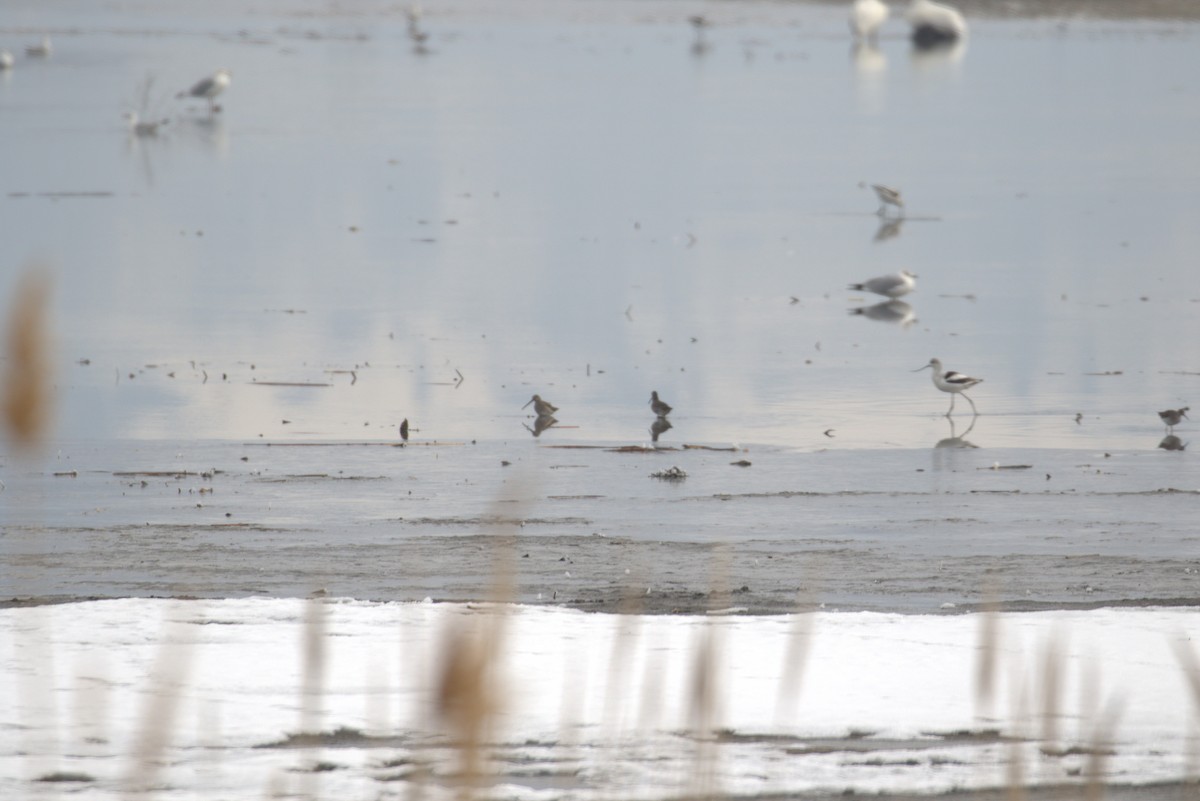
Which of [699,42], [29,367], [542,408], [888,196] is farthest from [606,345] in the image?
[699,42]

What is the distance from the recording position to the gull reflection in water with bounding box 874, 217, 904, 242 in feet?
62.0

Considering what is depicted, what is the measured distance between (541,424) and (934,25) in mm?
44172

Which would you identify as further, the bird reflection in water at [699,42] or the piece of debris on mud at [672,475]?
the bird reflection in water at [699,42]

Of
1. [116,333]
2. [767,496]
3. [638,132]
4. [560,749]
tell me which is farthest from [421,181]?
[560,749]

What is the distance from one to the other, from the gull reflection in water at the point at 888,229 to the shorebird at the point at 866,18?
32.2 m

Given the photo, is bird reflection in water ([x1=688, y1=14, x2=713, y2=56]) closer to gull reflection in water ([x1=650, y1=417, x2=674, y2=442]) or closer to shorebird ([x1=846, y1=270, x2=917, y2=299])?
shorebird ([x1=846, y1=270, x2=917, y2=299])

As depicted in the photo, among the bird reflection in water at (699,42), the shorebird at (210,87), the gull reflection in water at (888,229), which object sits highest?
the bird reflection in water at (699,42)

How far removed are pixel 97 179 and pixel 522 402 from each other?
12892 mm

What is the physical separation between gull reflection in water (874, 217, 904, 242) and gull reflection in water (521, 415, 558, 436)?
8.81 m

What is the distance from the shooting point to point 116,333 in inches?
531

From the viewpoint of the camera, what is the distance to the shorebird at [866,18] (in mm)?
50781

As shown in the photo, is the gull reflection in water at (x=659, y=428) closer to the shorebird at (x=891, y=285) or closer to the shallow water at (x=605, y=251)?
the shallow water at (x=605, y=251)

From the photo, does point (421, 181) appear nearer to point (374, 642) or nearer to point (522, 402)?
point (522, 402)

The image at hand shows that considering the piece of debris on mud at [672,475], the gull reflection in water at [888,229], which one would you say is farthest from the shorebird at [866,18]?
the piece of debris on mud at [672,475]
